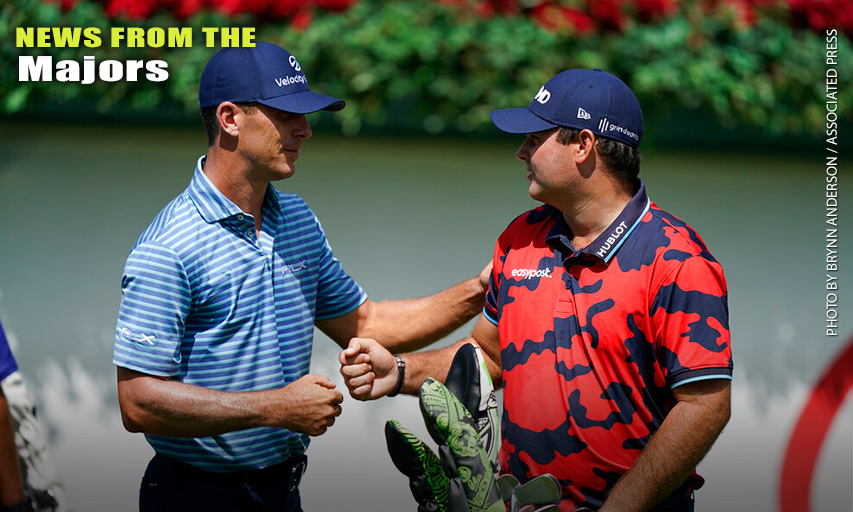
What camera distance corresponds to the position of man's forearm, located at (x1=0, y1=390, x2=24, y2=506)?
1.65 metres

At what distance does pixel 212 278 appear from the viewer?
2270mm

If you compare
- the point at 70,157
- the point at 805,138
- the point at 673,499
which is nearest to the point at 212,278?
the point at 673,499

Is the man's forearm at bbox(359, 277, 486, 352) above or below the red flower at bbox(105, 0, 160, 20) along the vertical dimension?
below

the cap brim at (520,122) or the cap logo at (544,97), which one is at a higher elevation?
the cap logo at (544,97)

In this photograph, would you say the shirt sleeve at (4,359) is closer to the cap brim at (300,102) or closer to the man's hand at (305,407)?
the man's hand at (305,407)

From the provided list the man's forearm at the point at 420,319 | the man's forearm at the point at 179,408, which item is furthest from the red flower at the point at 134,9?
the man's forearm at the point at 179,408

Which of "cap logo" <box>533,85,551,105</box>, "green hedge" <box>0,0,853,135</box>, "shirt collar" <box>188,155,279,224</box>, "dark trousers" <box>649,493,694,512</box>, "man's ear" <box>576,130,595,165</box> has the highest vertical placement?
"green hedge" <box>0,0,853,135</box>

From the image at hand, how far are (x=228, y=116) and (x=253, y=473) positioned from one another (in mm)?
950

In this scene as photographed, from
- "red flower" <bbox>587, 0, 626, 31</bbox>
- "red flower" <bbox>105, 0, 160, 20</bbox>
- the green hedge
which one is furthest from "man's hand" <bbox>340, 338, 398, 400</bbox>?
"red flower" <bbox>105, 0, 160, 20</bbox>

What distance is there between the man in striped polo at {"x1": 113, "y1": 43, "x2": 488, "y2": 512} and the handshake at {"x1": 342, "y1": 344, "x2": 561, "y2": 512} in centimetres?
28

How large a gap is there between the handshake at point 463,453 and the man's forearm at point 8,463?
0.81m

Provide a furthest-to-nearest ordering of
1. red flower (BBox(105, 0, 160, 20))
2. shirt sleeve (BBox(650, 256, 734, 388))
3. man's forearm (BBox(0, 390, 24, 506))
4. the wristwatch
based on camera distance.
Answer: red flower (BBox(105, 0, 160, 20)), the wristwatch, shirt sleeve (BBox(650, 256, 734, 388)), man's forearm (BBox(0, 390, 24, 506))

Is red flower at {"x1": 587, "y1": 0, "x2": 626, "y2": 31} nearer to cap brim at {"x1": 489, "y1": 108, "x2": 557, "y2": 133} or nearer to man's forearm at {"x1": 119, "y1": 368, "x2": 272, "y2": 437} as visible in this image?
cap brim at {"x1": 489, "y1": 108, "x2": 557, "y2": 133}

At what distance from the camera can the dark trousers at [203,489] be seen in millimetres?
2357
